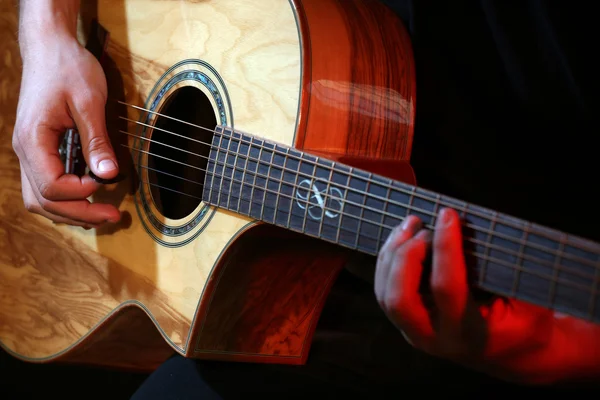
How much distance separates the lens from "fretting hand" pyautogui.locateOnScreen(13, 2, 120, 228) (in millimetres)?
902

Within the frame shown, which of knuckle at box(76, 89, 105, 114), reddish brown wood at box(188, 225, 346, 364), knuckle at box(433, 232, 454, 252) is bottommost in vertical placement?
reddish brown wood at box(188, 225, 346, 364)

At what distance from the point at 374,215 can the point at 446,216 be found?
0.09 meters

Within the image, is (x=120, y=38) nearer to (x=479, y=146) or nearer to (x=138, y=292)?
(x=138, y=292)

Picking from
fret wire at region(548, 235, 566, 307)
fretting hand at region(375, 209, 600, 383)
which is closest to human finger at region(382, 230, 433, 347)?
fretting hand at region(375, 209, 600, 383)

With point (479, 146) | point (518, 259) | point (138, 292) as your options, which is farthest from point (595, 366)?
point (138, 292)

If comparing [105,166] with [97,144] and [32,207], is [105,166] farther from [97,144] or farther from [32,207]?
[32,207]

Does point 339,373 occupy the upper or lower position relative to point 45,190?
lower

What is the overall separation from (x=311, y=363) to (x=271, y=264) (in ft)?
0.70

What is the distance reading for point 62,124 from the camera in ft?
3.12

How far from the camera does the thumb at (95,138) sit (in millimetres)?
879

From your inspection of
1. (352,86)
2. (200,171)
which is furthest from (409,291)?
(200,171)

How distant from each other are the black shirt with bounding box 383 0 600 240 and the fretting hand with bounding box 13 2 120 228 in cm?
53

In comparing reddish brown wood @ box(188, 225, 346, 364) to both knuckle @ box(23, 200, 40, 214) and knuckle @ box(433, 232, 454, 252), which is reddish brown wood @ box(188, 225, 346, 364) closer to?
knuckle @ box(433, 232, 454, 252)

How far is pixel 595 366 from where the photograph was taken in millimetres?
607
